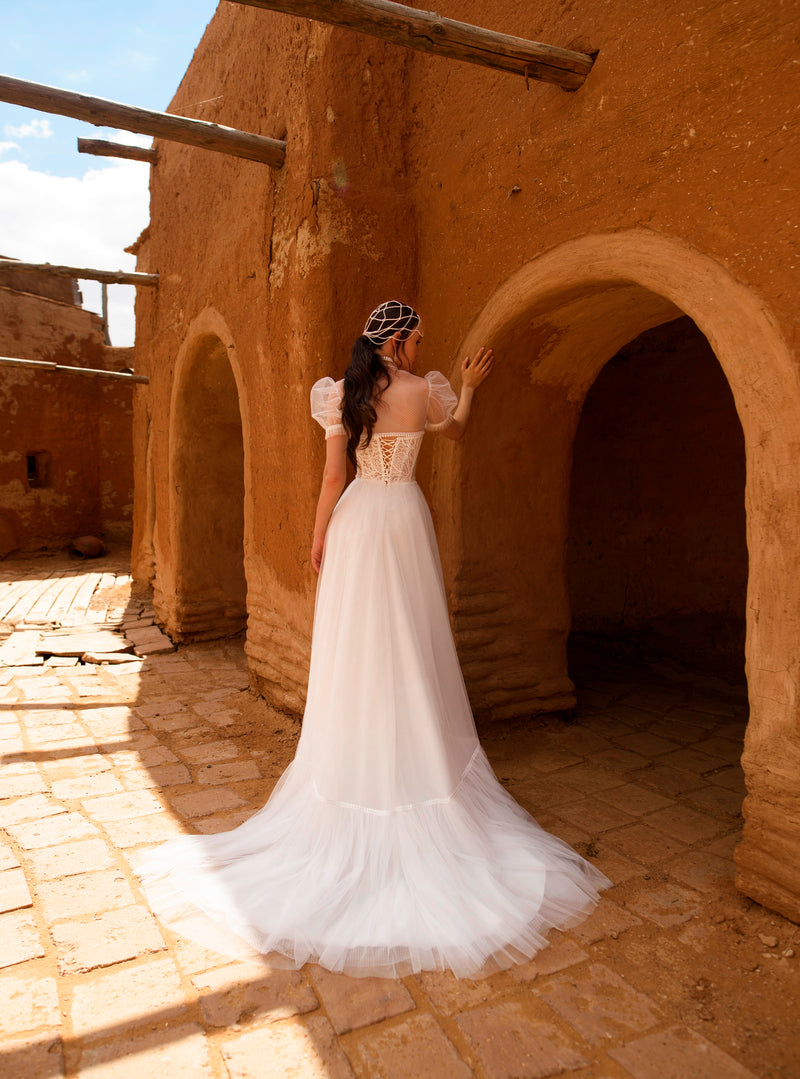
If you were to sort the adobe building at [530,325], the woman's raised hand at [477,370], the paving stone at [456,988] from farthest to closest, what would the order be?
the woman's raised hand at [477,370] < the adobe building at [530,325] < the paving stone at [456,988]

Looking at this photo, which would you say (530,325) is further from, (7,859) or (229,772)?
(7,859)

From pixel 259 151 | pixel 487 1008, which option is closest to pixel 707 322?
pixel 487 1008

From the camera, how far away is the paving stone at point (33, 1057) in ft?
6.51

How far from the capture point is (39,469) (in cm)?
1434

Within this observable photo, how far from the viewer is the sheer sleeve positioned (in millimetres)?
3233

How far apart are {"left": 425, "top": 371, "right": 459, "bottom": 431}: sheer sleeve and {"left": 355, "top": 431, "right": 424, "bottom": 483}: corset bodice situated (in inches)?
5.8

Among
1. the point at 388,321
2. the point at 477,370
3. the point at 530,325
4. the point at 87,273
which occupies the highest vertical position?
the point at 87,273

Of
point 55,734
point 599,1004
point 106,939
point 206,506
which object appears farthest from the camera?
point 206,506

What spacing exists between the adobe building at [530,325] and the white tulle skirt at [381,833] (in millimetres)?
944

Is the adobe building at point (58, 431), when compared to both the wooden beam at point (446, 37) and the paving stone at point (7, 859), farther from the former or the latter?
the wooden beam at point (446, 37)

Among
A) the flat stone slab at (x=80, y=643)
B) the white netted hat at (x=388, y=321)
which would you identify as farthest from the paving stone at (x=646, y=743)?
the flat stone slab at (x=80, y=643)

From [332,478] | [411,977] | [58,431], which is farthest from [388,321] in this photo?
[58,431]

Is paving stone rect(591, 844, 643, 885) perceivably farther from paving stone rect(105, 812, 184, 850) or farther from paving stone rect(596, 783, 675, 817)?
paving stone rect(105, 812, 184, 850)

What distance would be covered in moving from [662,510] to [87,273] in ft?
19.9
